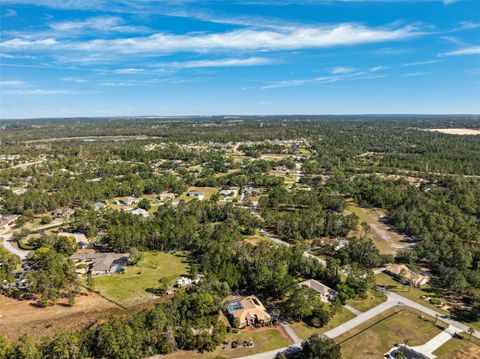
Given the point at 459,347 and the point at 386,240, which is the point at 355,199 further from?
the point at 459,347

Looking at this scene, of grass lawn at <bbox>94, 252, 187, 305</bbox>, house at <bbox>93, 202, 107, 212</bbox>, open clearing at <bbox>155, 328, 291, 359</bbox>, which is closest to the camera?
open clearing at <bbox>155, 328, 291, 359</bbox>

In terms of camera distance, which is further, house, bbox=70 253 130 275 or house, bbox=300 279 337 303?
house, bbox=70 253 130 275

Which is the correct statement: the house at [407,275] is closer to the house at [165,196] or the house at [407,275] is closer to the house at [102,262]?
the house at [102,262]

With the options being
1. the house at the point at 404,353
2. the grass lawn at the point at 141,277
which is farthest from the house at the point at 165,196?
the house at the point at 404,353

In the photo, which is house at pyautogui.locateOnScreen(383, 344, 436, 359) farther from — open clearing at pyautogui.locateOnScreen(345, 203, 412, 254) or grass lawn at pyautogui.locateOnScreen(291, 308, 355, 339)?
open clearing at pyautogui.locateOnScreen(345, 203, 412, 254)

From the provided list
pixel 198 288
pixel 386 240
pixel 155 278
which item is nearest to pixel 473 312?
pixel 386 240

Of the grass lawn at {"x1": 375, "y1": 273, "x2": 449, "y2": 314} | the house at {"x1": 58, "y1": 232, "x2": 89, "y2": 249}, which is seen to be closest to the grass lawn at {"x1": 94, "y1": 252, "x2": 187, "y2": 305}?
the house at {"x1": 58, "y1": 232, "x2": 89, "y2": 249}

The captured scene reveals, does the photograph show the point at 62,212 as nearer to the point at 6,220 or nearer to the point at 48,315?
the point at 6,220
